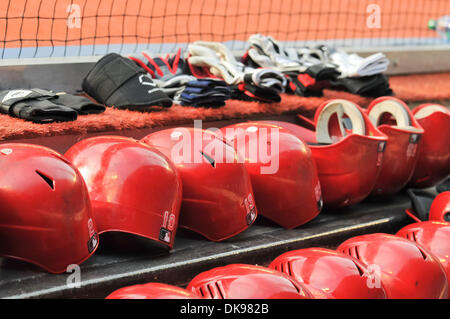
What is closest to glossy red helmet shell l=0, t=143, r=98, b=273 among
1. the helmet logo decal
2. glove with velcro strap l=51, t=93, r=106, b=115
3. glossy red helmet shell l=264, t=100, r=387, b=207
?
the helmet logo decal

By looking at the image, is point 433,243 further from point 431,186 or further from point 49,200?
point 49,200

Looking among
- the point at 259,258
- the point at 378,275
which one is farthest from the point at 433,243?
the point at 259,258

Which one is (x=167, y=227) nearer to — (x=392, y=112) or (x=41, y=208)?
(x=41, y=208)

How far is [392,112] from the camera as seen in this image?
3561 millimetres

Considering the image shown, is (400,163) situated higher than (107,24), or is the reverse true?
(107,24)

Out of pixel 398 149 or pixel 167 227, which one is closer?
pixel 167 227

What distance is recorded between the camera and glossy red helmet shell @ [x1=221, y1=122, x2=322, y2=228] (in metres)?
2.86

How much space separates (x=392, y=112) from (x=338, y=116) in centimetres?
37

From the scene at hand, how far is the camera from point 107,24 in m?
5.30

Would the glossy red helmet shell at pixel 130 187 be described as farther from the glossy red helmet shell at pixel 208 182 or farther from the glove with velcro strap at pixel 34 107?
the glove with velcro strap at pixel 34 107

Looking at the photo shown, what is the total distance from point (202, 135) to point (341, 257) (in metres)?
0.85

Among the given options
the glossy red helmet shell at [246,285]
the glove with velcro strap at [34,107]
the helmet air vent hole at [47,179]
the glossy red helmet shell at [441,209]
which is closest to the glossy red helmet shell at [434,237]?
the glossy red helmet shell at [441,209]

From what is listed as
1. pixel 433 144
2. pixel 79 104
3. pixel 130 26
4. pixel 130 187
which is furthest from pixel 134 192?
pixel 130 26

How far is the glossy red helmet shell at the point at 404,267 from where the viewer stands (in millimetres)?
2279
